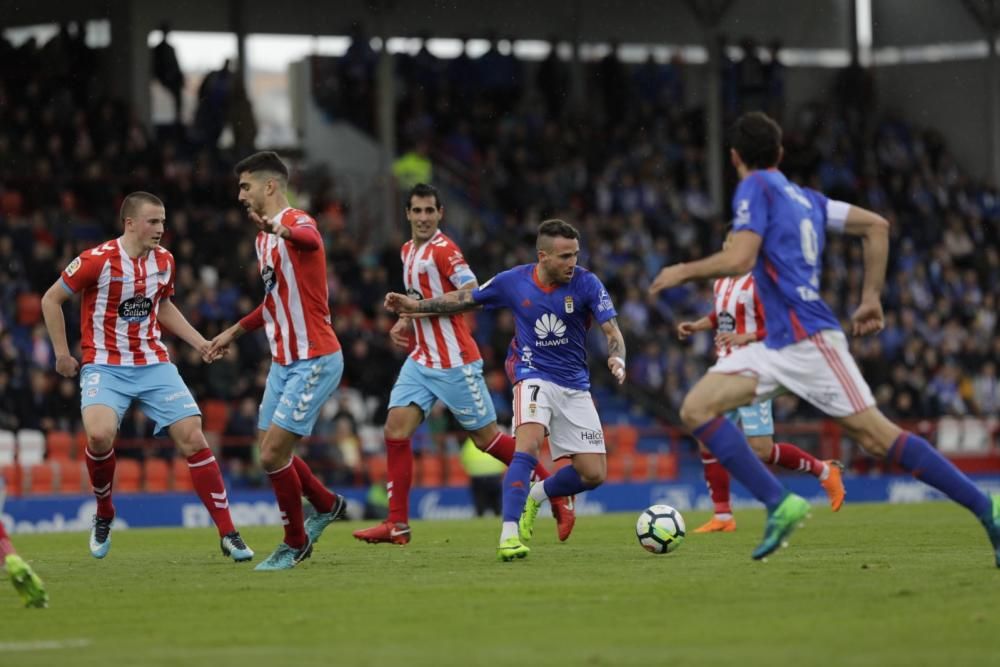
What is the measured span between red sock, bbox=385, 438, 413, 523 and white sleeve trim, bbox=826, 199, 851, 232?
15.9 ft

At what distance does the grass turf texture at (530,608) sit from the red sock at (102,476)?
0.38m

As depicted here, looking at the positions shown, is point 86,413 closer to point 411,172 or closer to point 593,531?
point 593,531

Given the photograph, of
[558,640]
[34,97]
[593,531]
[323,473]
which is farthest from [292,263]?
[34,97]

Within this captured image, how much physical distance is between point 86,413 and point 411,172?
20311 mm

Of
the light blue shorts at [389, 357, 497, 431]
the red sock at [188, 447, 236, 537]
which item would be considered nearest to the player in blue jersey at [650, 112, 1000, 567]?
the red sock at [188, 447, 236, 537]

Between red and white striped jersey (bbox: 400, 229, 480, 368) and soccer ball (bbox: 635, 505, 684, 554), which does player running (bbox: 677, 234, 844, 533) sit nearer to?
red and white striped jersey (bbox: 400, 229, 480, 368)

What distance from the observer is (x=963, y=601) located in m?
8.34

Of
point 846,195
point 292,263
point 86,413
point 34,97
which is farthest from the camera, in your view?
point 846,195

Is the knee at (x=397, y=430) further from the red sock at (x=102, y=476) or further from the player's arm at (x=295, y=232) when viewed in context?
the player's arm at (x=295, y=232)

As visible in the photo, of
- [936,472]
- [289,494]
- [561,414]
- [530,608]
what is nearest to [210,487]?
[289,494]

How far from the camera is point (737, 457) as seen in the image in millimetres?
9719

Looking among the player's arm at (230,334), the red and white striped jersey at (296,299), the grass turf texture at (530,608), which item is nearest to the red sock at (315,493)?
the grass turf texture at (530,608)

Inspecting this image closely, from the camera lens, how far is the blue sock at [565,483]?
12469mm

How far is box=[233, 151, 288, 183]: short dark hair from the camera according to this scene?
1112cm
